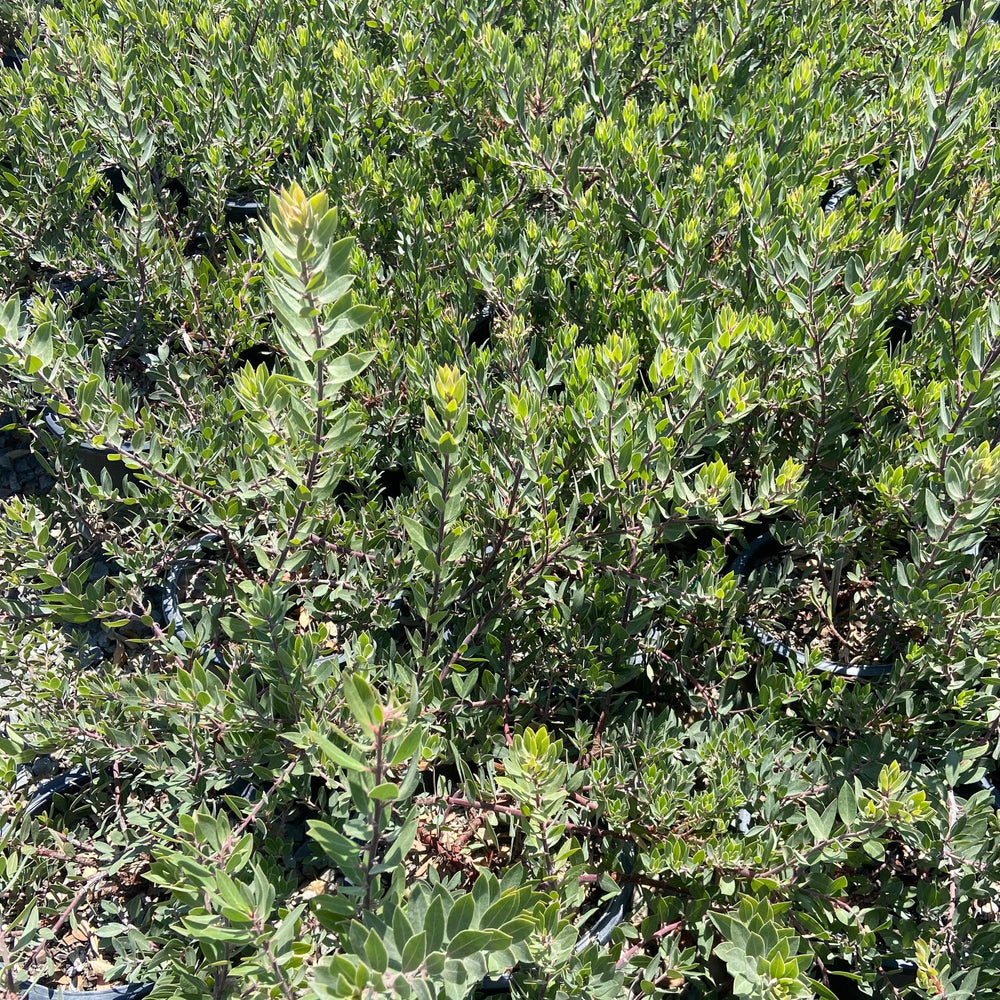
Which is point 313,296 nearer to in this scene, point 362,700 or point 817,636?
point 362,700

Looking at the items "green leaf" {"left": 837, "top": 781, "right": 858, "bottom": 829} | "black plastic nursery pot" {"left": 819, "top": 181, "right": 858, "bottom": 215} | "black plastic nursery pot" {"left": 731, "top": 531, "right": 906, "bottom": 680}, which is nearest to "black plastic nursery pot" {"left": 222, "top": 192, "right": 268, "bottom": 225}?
"black plastic nursery pot" {"left": 819, "top": 181, "right": 858, "bottom": 215}

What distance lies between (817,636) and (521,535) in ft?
3.53

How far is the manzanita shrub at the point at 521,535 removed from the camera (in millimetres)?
1630

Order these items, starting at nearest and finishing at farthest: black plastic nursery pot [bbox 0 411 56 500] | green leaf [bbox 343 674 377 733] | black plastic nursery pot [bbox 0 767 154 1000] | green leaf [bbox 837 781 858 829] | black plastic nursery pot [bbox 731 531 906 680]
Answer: green leaf [bbox 343 674 377 733] < green leaf [bbox 837 781 858 829] < black plastic nursery pot [bbox 0 767 154 1000] < black plastic nursery pot [bbox 731 531 906 680] < black plastic nursery pot [bbox 0 411 56 500]

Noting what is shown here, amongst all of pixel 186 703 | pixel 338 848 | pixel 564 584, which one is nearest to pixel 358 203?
pixel 564 584

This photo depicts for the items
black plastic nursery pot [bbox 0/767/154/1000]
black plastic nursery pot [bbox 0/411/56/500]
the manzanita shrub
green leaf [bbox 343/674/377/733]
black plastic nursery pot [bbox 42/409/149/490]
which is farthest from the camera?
black plastic nursery pot [bbox 0/411/56/500]

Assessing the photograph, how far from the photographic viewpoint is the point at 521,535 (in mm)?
2104

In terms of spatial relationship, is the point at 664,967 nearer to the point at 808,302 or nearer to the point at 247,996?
the point at 247,996

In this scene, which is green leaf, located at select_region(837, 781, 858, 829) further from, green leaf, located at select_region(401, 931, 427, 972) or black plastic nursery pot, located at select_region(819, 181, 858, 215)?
black plastic nursery pot, located at select_region(819, 181, 858, 215)

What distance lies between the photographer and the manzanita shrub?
163 cm

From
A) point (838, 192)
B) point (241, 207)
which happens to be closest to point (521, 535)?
point (838, 192)

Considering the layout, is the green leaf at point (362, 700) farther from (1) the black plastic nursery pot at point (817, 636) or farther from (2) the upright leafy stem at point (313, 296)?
(1) the black plastic nursery pot at point (817, 636)

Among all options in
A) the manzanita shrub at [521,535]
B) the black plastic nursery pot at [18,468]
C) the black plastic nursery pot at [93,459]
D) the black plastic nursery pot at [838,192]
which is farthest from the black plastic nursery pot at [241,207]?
the black plastic nursery pot at [838,192]

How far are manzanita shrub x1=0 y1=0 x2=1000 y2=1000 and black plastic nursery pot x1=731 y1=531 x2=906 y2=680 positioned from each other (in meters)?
0.04
